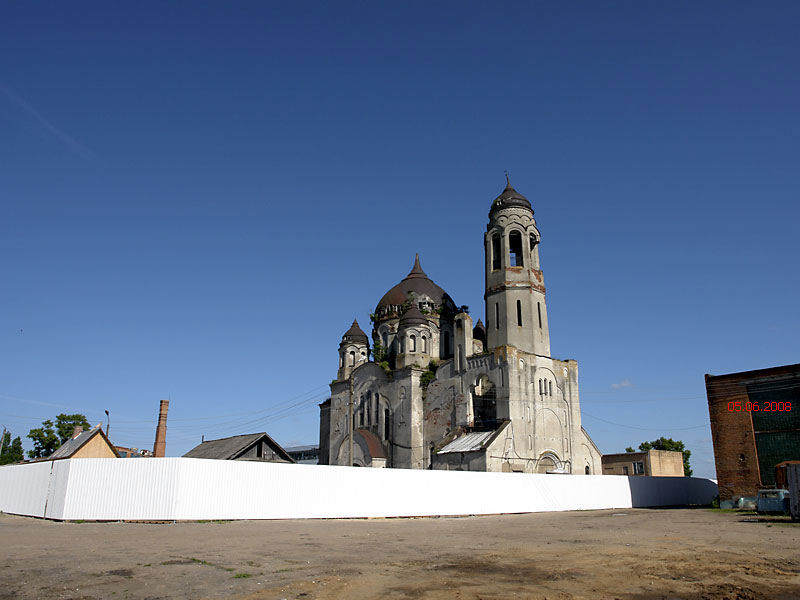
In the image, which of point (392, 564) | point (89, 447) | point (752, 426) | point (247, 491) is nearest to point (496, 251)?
point (752, 426)

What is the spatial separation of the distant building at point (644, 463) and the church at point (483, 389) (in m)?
15.5

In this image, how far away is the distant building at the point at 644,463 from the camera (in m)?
57.4

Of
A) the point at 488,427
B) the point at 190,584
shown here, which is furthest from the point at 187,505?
the point at 488,427

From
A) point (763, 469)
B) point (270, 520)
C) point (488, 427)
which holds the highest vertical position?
point (488, 427)

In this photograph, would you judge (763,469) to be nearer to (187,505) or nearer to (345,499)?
(345,499)

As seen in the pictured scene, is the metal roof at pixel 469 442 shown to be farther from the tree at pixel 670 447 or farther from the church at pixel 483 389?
the tree at pixel 670 447

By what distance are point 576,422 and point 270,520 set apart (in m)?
26.1

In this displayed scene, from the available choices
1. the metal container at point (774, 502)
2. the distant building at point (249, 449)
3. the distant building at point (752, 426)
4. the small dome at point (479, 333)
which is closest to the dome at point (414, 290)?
the small dome at point (479, 333)

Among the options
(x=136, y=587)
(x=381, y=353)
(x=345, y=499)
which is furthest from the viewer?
(x=381, y=353)

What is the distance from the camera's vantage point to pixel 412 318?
49.1 m

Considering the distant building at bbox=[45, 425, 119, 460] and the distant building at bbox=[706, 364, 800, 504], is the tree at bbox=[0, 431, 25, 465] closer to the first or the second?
the distant building at bbox=[45, 425, 119, 460]

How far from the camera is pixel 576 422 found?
43562mm

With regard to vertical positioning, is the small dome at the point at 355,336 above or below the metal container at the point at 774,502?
above

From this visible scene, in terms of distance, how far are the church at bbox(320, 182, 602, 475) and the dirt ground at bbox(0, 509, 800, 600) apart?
21441mm
